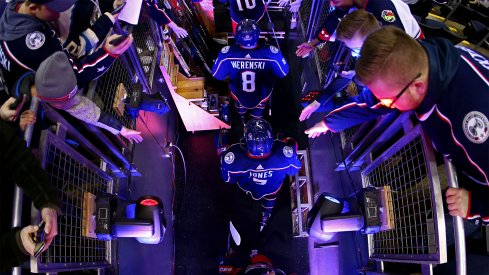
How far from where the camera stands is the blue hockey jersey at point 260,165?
3.28m

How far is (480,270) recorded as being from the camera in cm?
205

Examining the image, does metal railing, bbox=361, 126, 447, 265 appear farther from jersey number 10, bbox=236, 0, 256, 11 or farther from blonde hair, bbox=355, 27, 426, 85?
jersey number 10, bbox=236, 0, 256, 11

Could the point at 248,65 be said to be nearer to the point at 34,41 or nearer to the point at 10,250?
the point at 34,41

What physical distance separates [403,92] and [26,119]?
1.86 meters

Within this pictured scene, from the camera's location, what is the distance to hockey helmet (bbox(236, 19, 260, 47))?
3.78 meters

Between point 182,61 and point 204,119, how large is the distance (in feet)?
2.41

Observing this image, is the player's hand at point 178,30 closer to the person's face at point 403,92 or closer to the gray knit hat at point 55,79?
the gray knit hat at point 55,79

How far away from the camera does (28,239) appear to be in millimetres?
1636

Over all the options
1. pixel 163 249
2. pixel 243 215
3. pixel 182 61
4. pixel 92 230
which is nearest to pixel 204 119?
pixel 182 61

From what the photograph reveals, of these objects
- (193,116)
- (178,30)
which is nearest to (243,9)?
(178,30)

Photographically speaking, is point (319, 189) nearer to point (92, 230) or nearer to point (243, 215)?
point (243, 215)

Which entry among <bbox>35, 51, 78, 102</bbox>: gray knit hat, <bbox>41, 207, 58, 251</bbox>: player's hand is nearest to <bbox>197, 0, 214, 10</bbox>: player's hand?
<bbox>35, 51, 78, 102</bbox>: gray knit hat

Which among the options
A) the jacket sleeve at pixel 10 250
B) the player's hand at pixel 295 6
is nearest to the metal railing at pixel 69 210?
the jacket sleeve at pixel 10 250

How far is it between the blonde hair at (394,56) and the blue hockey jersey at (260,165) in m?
1.73
